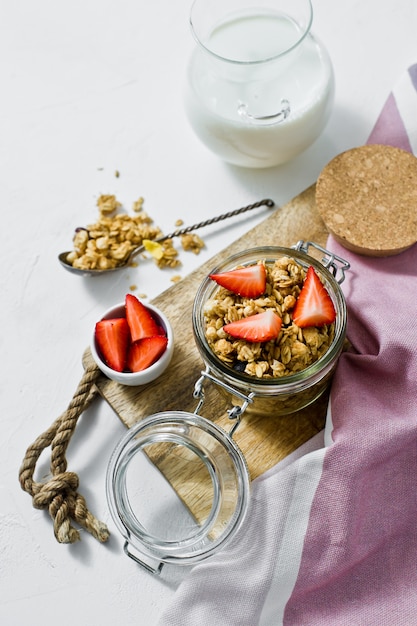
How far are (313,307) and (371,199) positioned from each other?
0.36 m

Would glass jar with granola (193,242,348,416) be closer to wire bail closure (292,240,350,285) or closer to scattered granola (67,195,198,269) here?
wire bail closure (292,240,350,285)

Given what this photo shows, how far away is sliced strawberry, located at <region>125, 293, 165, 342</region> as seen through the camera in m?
1.37

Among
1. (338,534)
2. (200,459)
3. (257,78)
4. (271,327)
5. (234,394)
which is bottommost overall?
(338,534)

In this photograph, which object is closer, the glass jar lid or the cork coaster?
the glass jar lid

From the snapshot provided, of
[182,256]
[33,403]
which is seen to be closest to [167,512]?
[33,403]

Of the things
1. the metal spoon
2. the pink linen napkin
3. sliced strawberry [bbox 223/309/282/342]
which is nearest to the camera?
sliced strawberry [bbox 223/309/282/342]

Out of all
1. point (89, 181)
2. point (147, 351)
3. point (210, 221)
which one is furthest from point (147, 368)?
point (89, 181)

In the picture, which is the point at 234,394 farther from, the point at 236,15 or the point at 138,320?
the point at 236,15

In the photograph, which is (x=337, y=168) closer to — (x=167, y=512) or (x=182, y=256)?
(x=182, y=256)

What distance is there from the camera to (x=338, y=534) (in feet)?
4.23

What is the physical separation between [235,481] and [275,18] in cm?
88

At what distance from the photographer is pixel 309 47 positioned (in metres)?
1.49

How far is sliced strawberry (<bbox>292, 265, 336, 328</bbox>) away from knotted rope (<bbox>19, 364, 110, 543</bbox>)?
1.37 feet

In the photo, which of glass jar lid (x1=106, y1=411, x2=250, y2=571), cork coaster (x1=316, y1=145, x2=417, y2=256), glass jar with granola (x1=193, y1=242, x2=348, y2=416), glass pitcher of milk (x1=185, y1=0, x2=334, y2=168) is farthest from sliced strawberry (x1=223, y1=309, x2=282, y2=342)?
glass pitcher of milk (x1=185, y1=0, x2=334, y2=168)
